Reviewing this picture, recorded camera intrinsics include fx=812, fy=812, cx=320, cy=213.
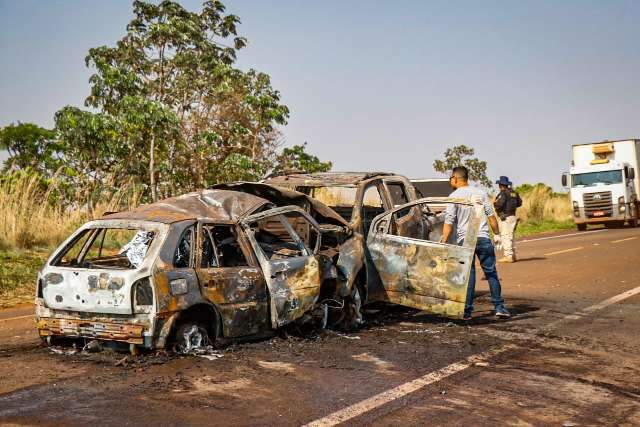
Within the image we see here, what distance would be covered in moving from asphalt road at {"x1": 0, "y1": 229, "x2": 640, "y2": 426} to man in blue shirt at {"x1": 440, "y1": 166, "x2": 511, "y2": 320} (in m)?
0.32

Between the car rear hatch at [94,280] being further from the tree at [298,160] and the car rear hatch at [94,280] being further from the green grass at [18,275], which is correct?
the tree at [298,160]

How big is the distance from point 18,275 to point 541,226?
28702 mm

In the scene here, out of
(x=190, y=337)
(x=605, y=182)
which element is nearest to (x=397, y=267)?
(x=190, y=337)

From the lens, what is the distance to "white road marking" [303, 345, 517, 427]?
5553 mm

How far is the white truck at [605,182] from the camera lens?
1314 inches

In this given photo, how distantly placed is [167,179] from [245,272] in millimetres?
17038

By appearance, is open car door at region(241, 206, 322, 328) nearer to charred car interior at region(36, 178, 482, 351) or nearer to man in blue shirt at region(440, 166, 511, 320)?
charred car interior at region(36, 178, 482, 351)

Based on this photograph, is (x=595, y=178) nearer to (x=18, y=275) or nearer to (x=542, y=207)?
(x=542, y=207)

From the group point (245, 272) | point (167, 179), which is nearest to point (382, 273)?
point (245, 272)

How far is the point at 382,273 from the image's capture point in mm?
9586

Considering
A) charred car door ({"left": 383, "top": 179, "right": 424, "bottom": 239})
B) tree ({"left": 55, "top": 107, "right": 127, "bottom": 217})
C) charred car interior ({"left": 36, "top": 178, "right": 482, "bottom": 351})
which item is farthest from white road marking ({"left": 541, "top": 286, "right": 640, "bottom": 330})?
tree ({"left": 55, "top": 107, "right": 127, "bottom": 217})

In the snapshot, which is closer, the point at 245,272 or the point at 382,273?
the point at 245,272

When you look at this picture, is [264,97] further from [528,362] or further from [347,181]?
[528,362]

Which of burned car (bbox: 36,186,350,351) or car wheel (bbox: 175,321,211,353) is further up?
burned car (bbox: 36,186,350,351)
